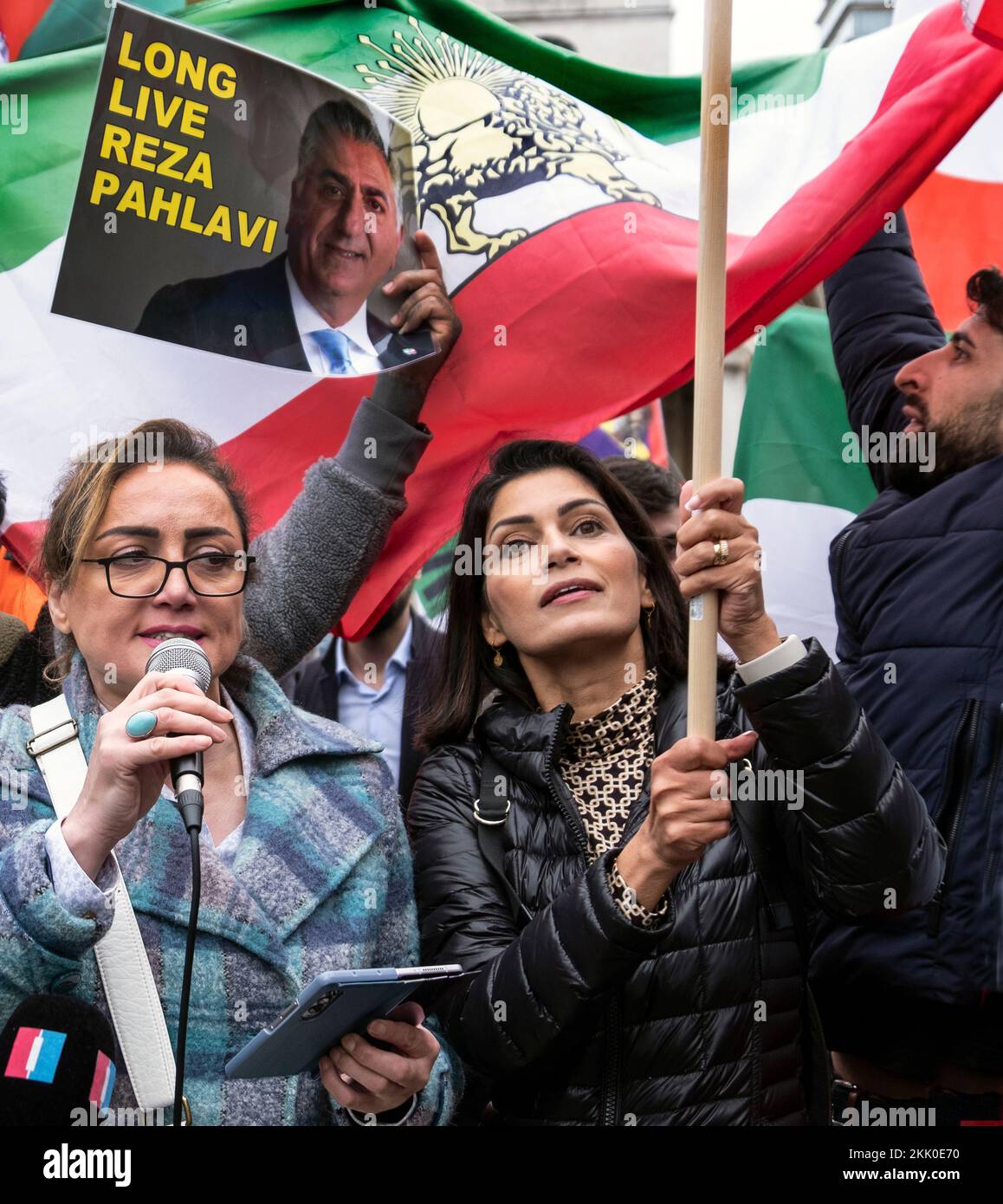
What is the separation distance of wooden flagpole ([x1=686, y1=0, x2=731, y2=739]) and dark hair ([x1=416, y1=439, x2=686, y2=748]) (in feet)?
2.15

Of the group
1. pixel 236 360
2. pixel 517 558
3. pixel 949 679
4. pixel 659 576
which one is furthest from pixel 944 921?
pixel 236 360

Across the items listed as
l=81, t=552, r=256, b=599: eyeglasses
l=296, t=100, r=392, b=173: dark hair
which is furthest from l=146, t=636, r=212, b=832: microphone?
l=296, t=100, r=392, b=173: dark hair

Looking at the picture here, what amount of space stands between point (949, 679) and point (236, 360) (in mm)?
1710

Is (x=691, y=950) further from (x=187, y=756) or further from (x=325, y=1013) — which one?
(x=187, y=756)

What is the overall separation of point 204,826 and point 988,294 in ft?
7.19

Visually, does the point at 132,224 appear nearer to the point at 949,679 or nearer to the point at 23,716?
the point at 23,716

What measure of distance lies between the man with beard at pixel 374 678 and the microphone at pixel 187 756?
206cm

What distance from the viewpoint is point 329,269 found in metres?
3.49

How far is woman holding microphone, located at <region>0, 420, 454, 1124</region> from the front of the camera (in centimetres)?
224

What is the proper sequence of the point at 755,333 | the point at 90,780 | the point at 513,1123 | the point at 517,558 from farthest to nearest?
the point at 755,333 → the point at 517,558 → the point at 513,1123 → the point at 90,780

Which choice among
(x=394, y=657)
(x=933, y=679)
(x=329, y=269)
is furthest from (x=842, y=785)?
(x=394, y=657)

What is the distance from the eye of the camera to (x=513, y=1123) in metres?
2.59

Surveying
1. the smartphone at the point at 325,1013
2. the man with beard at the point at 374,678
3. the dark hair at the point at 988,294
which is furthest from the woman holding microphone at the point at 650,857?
the man with beard at the point at 374,678

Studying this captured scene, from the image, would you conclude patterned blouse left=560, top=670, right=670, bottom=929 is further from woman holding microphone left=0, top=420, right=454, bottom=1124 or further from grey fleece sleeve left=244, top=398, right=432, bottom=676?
grey fleece sleeve left=244, top=398, right=432, bottom=676
